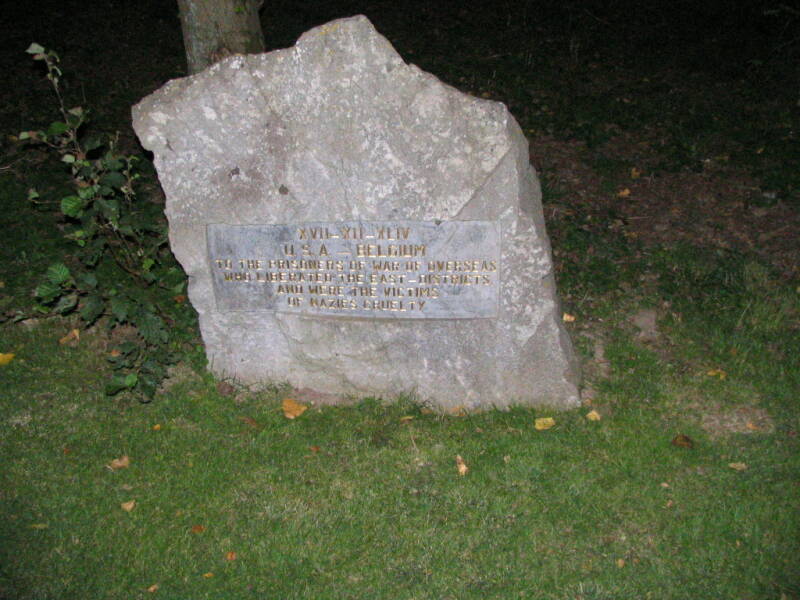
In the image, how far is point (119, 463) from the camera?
13.2ft

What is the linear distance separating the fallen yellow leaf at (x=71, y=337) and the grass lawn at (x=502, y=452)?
0.22 feet

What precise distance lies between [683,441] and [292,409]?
234 cm

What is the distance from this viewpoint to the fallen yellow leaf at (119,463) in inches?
158

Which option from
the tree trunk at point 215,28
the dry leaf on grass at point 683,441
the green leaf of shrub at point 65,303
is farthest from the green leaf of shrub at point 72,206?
the dry leaf on grass at point 683,441

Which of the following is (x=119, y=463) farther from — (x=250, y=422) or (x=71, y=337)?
(x=71, y=337)

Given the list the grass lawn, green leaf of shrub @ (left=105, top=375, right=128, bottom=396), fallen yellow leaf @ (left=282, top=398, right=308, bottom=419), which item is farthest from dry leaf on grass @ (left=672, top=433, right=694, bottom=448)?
green leaf of shrub @ (left=105, top=375, right=128, bottom=396)

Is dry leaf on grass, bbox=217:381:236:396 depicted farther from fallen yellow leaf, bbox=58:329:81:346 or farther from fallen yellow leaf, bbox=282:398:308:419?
fallen yellow leaf, bbox=58:329:81:346

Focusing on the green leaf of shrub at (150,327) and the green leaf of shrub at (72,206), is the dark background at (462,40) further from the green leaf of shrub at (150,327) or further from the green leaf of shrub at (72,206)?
the green leaf of shrub at (150,327)

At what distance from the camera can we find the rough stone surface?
12.5ft

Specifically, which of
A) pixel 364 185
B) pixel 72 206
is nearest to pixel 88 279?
pixel 72 206

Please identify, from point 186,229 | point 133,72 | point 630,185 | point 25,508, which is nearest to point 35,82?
point 133,72

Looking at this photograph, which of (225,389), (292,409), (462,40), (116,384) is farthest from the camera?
(462,40)

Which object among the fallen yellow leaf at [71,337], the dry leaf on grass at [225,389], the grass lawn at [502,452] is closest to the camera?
the grass lawn at [502,452]

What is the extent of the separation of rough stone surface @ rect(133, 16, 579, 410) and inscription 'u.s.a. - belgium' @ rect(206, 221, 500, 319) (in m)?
0.05
